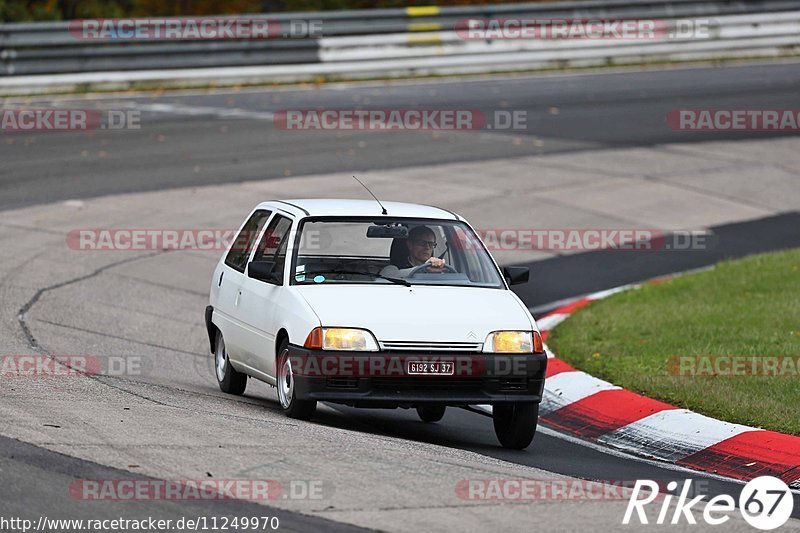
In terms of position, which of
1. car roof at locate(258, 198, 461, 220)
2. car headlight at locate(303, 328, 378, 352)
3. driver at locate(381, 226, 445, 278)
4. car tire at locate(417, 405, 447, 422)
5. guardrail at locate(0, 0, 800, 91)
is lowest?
car tire at locate(417, 405, 447, 422)

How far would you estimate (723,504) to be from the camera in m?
7.23

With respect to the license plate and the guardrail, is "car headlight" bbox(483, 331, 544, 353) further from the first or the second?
the guardrail

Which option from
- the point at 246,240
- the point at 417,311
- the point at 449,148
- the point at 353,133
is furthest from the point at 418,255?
the point at 353,133

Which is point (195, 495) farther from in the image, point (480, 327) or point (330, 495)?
point (480, 327)

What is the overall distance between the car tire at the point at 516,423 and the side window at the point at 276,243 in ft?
6.10

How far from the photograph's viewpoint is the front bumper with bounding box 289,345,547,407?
27.5ft

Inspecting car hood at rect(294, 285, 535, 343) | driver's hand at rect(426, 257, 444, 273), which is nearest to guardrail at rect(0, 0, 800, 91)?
driver's hand at rect(426, 257, 444, 273)

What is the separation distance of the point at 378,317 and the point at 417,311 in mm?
273

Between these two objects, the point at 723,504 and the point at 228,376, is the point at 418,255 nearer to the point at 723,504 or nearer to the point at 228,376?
the point at 228,376

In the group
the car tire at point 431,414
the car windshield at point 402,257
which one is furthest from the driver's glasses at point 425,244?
the car tire at point 431,414

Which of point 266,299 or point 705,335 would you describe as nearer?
point 266,299

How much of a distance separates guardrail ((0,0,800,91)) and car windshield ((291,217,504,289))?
53.8ft

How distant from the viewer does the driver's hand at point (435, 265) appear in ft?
31.1

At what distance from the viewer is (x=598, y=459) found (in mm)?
8680
